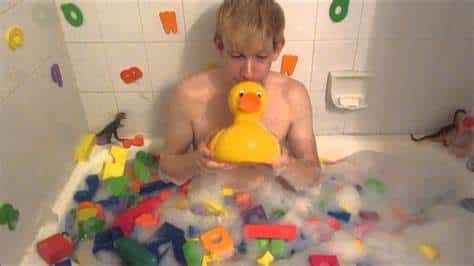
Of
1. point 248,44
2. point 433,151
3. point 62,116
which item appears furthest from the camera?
point 433,151

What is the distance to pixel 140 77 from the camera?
1305 millimetres

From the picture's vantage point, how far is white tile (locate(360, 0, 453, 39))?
46.7 inches

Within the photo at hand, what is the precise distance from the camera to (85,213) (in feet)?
3.81

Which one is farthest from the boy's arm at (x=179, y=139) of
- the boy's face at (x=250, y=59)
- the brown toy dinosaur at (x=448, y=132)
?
the brown toy dinosaur at (x=448, y=132)

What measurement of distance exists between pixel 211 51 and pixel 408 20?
573mm

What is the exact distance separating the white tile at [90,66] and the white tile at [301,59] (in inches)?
20.4

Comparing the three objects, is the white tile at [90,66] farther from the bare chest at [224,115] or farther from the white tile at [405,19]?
the white tile at [405,19]

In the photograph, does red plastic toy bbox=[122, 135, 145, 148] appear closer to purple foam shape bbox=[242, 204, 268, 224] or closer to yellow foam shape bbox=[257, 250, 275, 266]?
purple foam shape bbox=[242, 204, 268, 224]

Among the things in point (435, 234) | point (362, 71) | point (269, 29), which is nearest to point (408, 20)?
point (362, 71)

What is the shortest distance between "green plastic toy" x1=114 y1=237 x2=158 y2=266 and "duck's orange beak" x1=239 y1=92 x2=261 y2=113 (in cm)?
43

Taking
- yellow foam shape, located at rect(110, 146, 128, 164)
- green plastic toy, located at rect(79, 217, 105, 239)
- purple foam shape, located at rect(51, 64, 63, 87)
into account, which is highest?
purple foam shape, located at rect(51, 64, 63, 87)

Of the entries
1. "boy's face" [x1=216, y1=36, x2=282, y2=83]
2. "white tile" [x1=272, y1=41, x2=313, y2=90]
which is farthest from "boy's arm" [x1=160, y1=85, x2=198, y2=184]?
"white tile" [x1=272, y1=41, x2=313, y2=90]

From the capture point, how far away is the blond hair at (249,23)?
96 centimetres

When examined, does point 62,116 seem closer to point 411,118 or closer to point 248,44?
point 248,44
